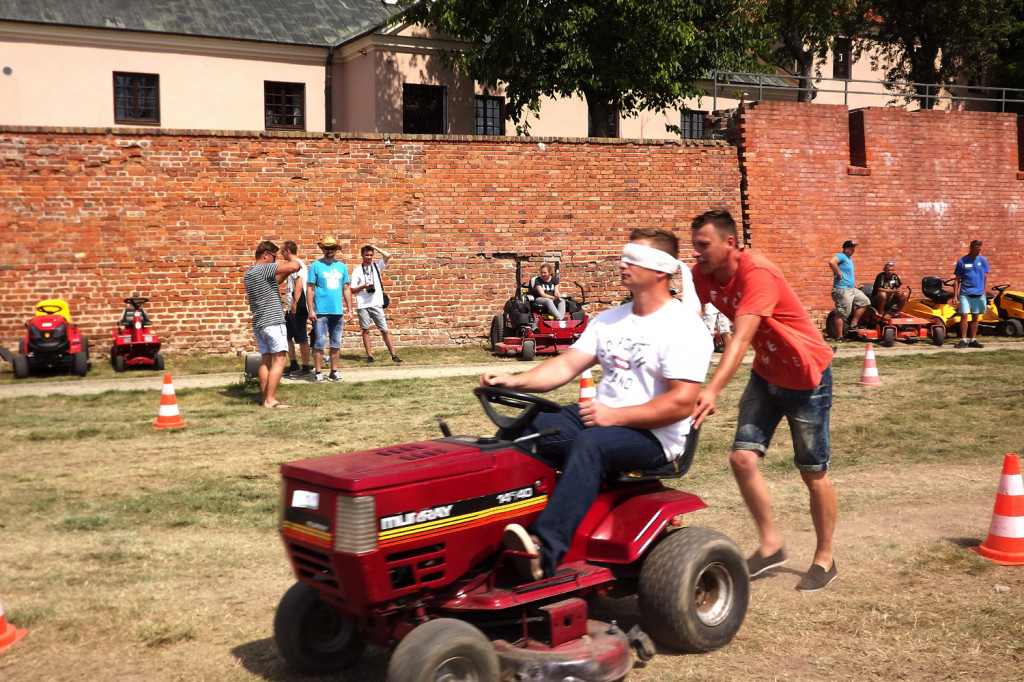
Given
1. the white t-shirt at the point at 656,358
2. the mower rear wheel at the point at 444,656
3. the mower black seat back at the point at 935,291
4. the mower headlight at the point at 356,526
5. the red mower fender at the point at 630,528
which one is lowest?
the mower rear wheel at the point at 444,656

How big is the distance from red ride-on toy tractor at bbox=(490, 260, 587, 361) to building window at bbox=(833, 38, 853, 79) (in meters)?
27.9

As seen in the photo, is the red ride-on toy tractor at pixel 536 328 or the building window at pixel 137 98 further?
the building window at pixel 137 98

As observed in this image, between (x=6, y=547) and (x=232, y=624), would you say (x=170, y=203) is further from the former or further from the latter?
(x=232, y=624)

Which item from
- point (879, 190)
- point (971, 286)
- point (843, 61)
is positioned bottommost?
point (971, 286)

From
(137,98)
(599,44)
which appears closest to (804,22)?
(599,44)

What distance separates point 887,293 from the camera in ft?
58.9

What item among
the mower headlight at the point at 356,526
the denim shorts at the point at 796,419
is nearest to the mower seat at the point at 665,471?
the denim shorts at the point at 796,419

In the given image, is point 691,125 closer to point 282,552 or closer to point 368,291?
point 368,291

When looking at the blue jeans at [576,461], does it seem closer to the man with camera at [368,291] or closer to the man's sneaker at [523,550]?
the man's sneaker at [523,550]

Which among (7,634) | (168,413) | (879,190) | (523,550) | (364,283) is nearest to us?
(523,550)

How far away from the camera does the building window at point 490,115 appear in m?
28.9

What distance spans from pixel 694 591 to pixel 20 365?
500 inches

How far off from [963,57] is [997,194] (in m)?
16.2

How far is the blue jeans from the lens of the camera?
3881 millimetres
